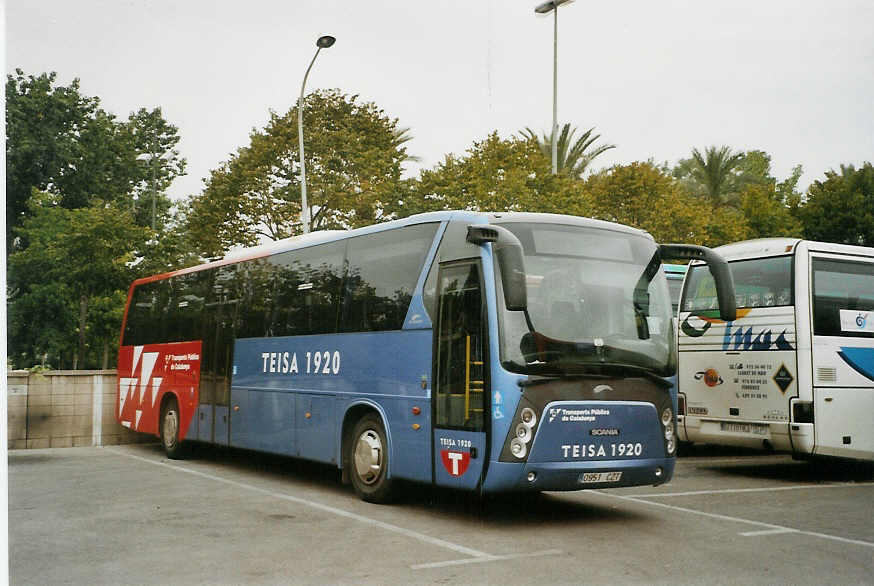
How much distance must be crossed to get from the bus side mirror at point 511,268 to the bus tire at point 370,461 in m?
2.96

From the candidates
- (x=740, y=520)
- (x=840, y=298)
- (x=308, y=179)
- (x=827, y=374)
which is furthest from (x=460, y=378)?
(x=308, y=179)

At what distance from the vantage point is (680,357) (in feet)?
48.7

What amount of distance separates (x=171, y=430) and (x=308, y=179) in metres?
12.3

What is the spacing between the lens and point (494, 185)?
87.5ft

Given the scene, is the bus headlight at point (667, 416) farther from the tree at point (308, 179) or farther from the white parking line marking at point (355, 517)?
the tree at point (308, 179)

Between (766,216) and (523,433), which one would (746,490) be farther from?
(766,216)

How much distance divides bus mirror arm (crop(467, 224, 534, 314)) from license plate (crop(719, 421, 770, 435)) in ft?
20.3

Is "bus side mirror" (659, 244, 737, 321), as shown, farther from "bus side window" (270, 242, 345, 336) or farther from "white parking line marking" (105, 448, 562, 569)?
"bus side window" (270, 242, 345, 336)

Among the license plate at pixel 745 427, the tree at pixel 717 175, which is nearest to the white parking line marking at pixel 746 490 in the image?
the license plate at pixel 745 427

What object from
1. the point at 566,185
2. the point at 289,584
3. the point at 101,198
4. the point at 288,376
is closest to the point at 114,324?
the point at 101,198

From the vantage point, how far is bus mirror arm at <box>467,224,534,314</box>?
802 centimetres

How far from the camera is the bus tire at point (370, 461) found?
1039 cm

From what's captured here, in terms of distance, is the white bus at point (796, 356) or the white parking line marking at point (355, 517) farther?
the white bus at point (796, 356)

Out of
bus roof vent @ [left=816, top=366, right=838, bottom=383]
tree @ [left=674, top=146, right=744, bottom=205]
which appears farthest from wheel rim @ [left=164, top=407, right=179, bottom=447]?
tree @ [left=674, top=146, right=744, bottom=205]
